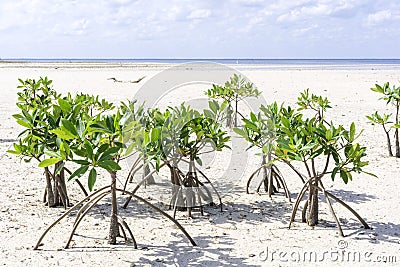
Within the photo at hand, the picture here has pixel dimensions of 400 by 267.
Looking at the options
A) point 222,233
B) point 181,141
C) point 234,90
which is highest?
point 234,90

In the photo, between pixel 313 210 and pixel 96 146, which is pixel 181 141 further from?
pixel 313 210

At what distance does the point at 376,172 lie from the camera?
17.9ft

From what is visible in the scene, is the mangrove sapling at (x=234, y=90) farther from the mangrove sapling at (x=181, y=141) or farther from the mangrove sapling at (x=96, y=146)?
the mangrove sapling at (x=96, y=146)

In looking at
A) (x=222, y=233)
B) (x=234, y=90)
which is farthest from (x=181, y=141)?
(x=234, y=90)

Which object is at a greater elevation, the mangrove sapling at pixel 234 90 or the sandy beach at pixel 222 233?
the mangrove sapling at pixel 234 90

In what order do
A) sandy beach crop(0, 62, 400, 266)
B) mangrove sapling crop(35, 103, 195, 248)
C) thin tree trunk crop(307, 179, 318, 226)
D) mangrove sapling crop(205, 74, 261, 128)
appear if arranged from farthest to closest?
mangrove sapling crop(205, 74, 261, 128)
thin tree trunk crop(307, 179, 318, 226)
sandy beach crop(0, 62, 400, 266)
mangrove sapling crop(35, 103, 195, 248)

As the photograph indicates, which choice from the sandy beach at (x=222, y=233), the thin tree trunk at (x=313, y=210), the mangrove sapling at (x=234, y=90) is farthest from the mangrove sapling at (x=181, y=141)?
the mangrove sapling at (x=234, y=90)

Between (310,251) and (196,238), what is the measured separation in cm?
92

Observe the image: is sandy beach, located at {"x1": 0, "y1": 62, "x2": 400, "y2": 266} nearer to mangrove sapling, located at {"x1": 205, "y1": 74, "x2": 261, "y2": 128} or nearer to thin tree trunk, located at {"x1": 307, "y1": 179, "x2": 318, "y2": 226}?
thin tree trunk, located at {"x1": 307, "y1": 179, "x2": 318, "y2": 226}

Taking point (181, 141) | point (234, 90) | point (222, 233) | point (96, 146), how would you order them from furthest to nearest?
point (234, 90) < point (181, 141) < point (222, 233) < point (96, 146)

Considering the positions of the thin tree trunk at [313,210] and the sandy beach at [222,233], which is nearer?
the sandy beach at [222,233]

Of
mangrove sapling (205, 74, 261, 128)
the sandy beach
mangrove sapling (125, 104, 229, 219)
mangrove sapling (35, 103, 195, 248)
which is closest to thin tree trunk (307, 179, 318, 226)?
A: the sandy beach

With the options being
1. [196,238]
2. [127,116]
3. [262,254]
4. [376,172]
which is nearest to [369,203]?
[376,172]

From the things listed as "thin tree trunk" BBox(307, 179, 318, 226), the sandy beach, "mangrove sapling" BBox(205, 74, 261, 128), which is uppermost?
"mangrove sapling" BBox(205, 74, 261, 128)
